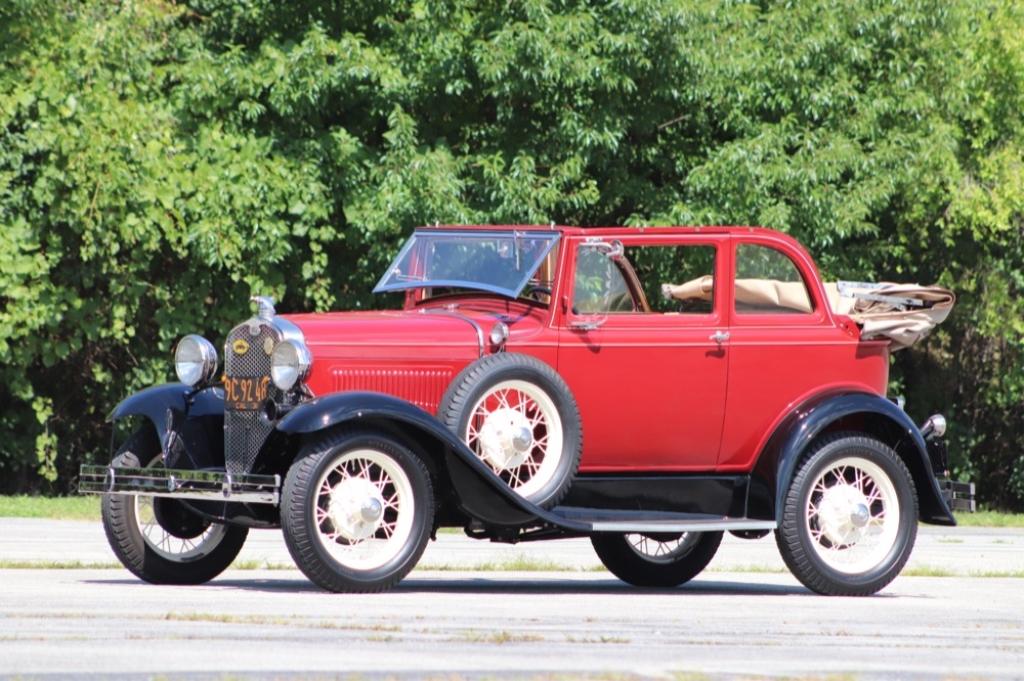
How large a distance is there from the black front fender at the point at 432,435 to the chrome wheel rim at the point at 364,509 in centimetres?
22

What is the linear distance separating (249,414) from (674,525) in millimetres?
2351

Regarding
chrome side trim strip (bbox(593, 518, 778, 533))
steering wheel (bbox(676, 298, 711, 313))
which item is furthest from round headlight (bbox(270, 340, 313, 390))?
steering wheel (bbox(676, 298, 711, 313))

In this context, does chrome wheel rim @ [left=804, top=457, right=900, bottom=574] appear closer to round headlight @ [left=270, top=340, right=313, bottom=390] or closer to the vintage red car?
the vintage red car

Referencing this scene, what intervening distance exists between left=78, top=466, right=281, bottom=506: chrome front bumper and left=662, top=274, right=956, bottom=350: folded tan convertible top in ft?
10.00


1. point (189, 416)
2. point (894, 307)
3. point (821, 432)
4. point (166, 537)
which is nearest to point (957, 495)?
point (821, 432)

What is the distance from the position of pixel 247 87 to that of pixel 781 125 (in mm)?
6401

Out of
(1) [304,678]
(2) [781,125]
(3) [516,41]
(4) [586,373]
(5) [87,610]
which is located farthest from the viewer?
(2) [781,125]

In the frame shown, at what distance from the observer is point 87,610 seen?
862 cm

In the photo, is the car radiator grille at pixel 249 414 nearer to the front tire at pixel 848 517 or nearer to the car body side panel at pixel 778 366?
the car body side panel at pixel 778 366

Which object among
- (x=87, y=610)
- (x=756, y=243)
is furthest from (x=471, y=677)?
(x=756, y=243)

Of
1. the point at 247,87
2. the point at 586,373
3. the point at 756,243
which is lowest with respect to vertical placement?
the point at 586,373

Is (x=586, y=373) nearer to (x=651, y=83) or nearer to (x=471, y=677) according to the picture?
(x=471, y=677)

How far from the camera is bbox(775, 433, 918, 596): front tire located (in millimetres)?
10875

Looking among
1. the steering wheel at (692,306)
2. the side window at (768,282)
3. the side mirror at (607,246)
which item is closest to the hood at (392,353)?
the side mirror at (607,246)
